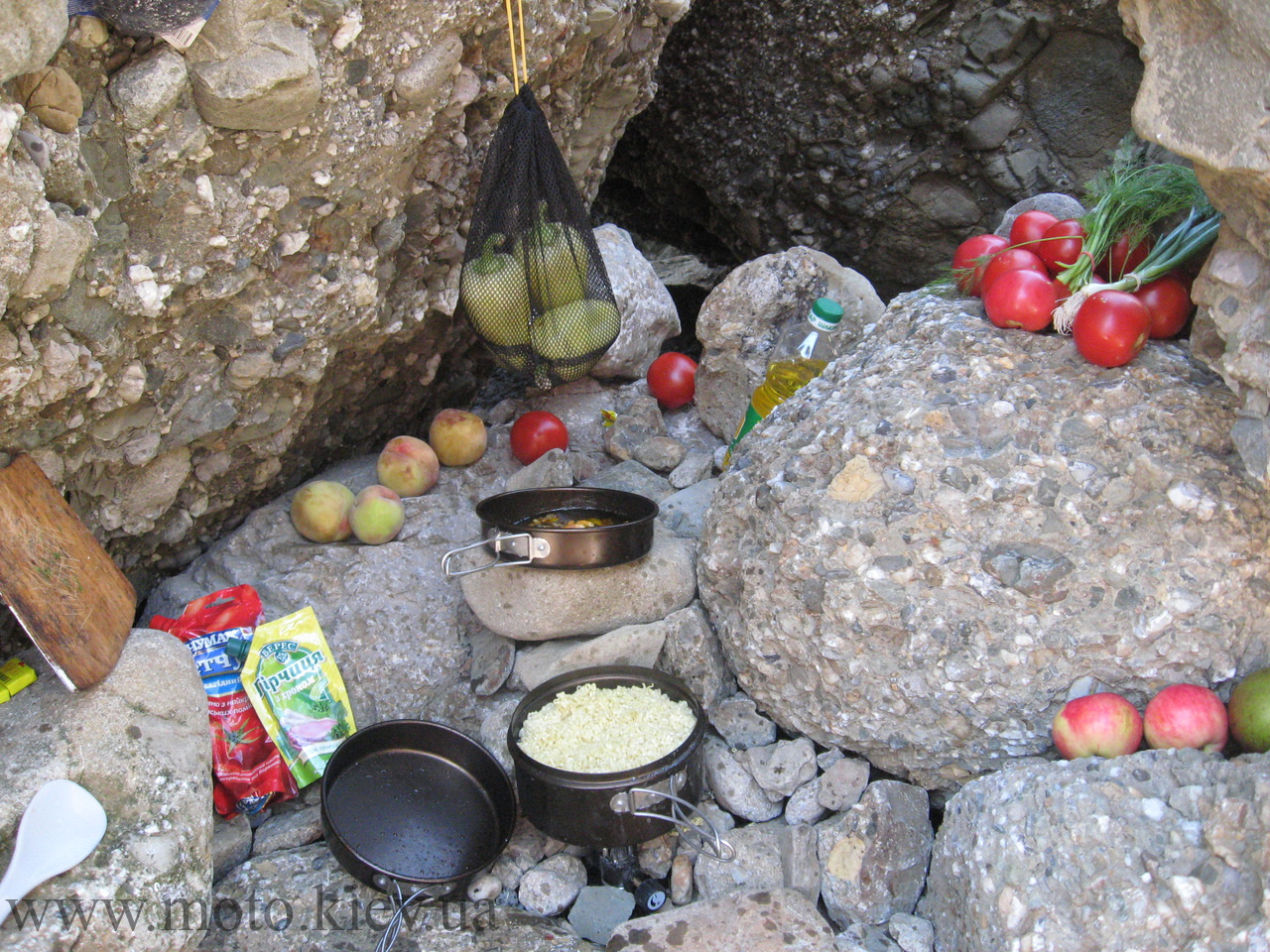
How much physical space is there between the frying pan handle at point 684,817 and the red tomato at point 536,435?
144 centimetres

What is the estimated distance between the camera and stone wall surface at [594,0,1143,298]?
157 inches

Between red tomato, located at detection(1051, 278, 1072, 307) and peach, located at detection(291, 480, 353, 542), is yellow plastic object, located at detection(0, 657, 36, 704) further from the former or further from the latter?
red tomato, located at detection(1051, 278, 1072, 307)

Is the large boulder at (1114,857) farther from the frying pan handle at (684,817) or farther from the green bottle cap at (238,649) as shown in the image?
the green bottle cap at (238,649)

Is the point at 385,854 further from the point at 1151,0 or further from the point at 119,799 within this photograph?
the point at 1151,0

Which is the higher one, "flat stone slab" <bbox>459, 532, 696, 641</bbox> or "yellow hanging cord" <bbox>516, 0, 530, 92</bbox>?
"yellow hanging cord" <bbox>516, 0, 530, 92</bbox>

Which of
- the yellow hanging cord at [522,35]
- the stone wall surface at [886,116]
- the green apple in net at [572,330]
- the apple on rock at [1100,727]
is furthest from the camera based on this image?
the stone wall surface at [886,116]

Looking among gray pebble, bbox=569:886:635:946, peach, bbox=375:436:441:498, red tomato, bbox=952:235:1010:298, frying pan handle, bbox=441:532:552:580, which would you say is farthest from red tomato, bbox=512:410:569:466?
gray pebble, bbox=569:886:635:946

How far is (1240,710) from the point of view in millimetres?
1741

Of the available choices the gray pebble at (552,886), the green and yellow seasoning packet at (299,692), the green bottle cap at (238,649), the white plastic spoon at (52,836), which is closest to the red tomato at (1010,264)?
the gray pebble at (552,886)

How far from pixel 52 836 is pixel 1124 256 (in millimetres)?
2460

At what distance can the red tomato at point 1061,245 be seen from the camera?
2197 mm

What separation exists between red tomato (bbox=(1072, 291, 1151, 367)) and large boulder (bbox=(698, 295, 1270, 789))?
5 centimetres

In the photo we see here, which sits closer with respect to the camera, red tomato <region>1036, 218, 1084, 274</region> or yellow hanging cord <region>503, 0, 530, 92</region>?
red tomato <region>1036, 218, 1084, 274</region>

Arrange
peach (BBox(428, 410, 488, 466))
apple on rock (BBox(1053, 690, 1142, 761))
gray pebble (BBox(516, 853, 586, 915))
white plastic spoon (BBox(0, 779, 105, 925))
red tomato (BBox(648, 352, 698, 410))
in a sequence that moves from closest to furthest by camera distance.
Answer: white plastic spoon (BBox(0, 779, 105, 925)) < apple on rock (BBox(1053, 690, 1142, 761)) < gray pebble (BBox(516, 853, 586, 915)) < peach (BBox(428, 410, 488, 466)) < red tomato (BBox(648, 352, 698, 410))
